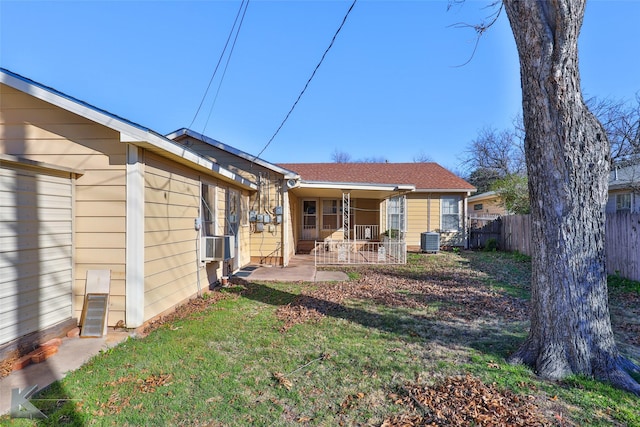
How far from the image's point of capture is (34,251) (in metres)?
3.82

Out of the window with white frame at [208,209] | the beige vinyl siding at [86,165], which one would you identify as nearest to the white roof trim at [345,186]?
the window with white frame at [208,209]

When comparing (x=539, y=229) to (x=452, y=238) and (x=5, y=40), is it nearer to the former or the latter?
(x=5, y=40)

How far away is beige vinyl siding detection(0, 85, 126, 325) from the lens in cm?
437

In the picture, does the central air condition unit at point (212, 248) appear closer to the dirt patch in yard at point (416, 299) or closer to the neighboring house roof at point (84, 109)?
the dirt patch in yard at point (416, 299)

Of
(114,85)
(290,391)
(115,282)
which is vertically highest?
(114,85)

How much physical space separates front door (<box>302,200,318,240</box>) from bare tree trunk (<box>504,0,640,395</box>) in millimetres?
12165

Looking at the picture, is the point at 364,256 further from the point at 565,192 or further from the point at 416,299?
the point at 565,192

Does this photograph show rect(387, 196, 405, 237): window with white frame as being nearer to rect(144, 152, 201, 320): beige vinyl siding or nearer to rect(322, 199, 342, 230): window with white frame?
rect(322, 199, 342, 230): window with white frame

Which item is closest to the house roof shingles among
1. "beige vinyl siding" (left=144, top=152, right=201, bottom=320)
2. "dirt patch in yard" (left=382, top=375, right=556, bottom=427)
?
"beige vinyl siding" (left=144, top=152, right=201, bottom=320)

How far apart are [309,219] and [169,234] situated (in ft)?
33.5

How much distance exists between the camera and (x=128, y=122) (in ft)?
13.8

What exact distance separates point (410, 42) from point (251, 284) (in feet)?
22.9

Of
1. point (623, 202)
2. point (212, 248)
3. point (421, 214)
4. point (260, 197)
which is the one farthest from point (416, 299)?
point (623, 202)

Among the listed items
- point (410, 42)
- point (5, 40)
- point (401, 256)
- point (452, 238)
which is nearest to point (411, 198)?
point (452, 238)
